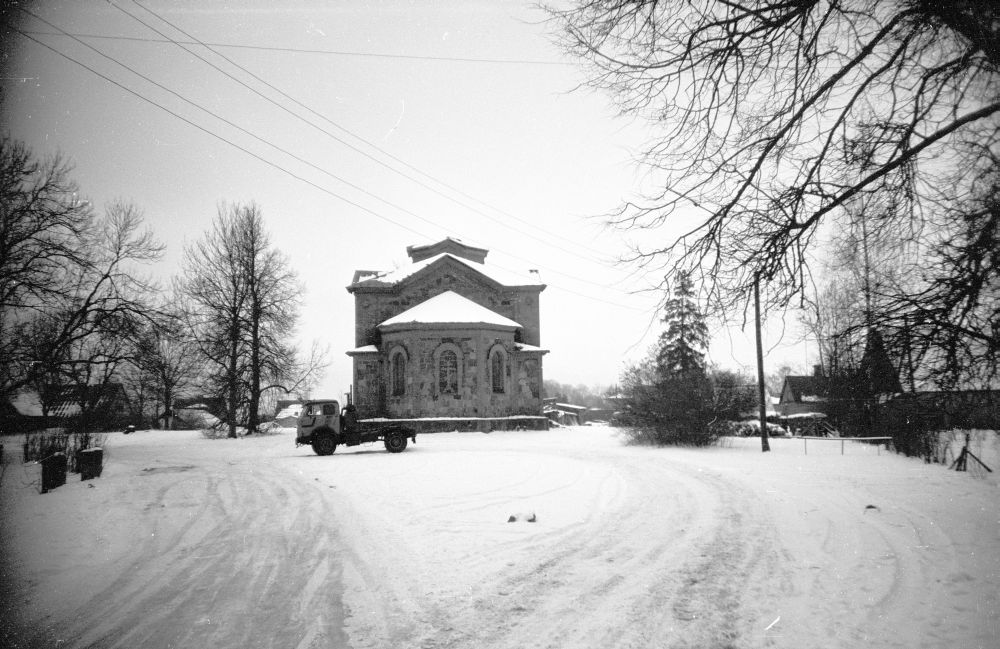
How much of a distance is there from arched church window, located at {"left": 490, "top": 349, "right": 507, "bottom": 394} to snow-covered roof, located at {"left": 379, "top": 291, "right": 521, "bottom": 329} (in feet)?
5.86

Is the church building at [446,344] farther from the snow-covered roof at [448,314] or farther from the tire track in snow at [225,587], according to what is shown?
the tire track in snow at [225,587]

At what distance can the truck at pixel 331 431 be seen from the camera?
17109mm

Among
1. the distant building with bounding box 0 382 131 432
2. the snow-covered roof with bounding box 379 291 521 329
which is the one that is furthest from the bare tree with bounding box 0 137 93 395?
the snow-covered roof with bounding box 379 291 521 329

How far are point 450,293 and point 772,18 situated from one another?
88.7 feet

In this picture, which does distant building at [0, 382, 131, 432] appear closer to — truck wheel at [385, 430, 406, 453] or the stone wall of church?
truck wheel at [385, 430, 406, 453]

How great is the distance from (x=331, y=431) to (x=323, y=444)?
1.62 feet

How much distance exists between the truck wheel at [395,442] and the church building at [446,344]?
981cm

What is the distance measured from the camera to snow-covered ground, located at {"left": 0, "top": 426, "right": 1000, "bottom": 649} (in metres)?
→ 3.89

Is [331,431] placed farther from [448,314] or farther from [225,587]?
[225,587]

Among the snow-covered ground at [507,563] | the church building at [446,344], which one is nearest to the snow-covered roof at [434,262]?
the church building at [446,344]

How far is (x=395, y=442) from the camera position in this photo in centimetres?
1730

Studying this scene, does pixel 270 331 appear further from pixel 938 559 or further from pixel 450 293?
pixel 938 559

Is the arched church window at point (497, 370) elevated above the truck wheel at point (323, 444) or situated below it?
above

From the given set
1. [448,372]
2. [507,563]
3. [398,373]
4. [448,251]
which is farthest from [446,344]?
[507,563]
